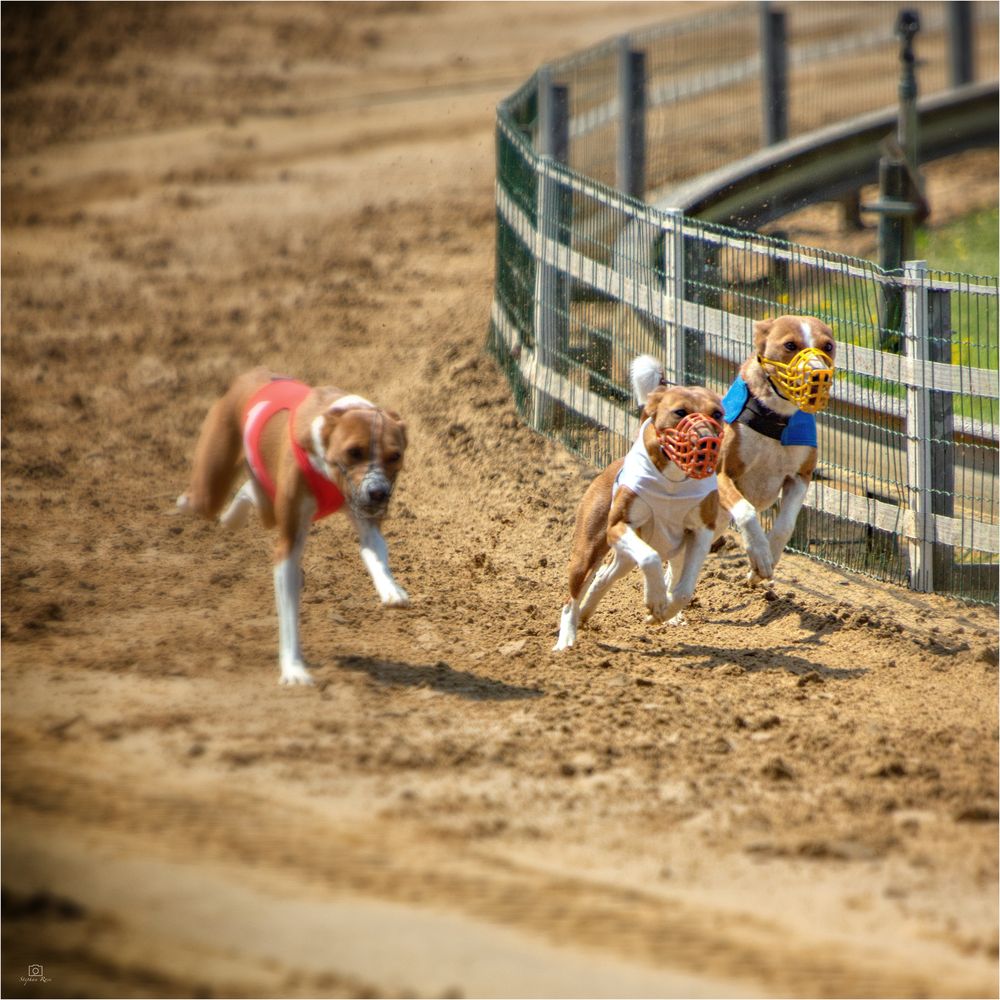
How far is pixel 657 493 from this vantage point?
7.47 metres

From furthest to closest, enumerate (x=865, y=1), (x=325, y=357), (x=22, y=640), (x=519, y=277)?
(x=865, y=1) < (x=325, y=357) < (x=519, y=277) < (x=22, y=640)

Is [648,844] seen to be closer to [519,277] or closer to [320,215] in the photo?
[519,277]

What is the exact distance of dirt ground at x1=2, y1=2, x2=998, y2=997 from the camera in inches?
188

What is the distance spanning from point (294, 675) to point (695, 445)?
2.04 m

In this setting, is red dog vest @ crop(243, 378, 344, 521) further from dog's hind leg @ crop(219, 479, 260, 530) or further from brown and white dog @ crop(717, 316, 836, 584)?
brown and white dog @ crop(717, 316, 836, 584)

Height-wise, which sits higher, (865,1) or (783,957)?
(865,1)

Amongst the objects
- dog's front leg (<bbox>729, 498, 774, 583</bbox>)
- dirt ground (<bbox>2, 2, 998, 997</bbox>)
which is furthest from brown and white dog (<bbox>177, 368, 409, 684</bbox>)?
dog's front leg (<bbox>729, 498, 774, 583</bbox>)

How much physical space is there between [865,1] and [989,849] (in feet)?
53.8

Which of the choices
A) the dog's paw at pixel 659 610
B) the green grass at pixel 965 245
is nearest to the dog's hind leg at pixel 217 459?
the dog's paw at pixel 659 610

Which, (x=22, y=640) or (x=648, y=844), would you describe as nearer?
(x=648, y=844)

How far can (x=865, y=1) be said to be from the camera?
19906mm

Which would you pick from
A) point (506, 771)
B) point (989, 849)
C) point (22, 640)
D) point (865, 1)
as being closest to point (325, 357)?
point (22, 640)

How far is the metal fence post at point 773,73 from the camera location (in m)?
15.9

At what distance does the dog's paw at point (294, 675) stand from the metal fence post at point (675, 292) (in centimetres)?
371
